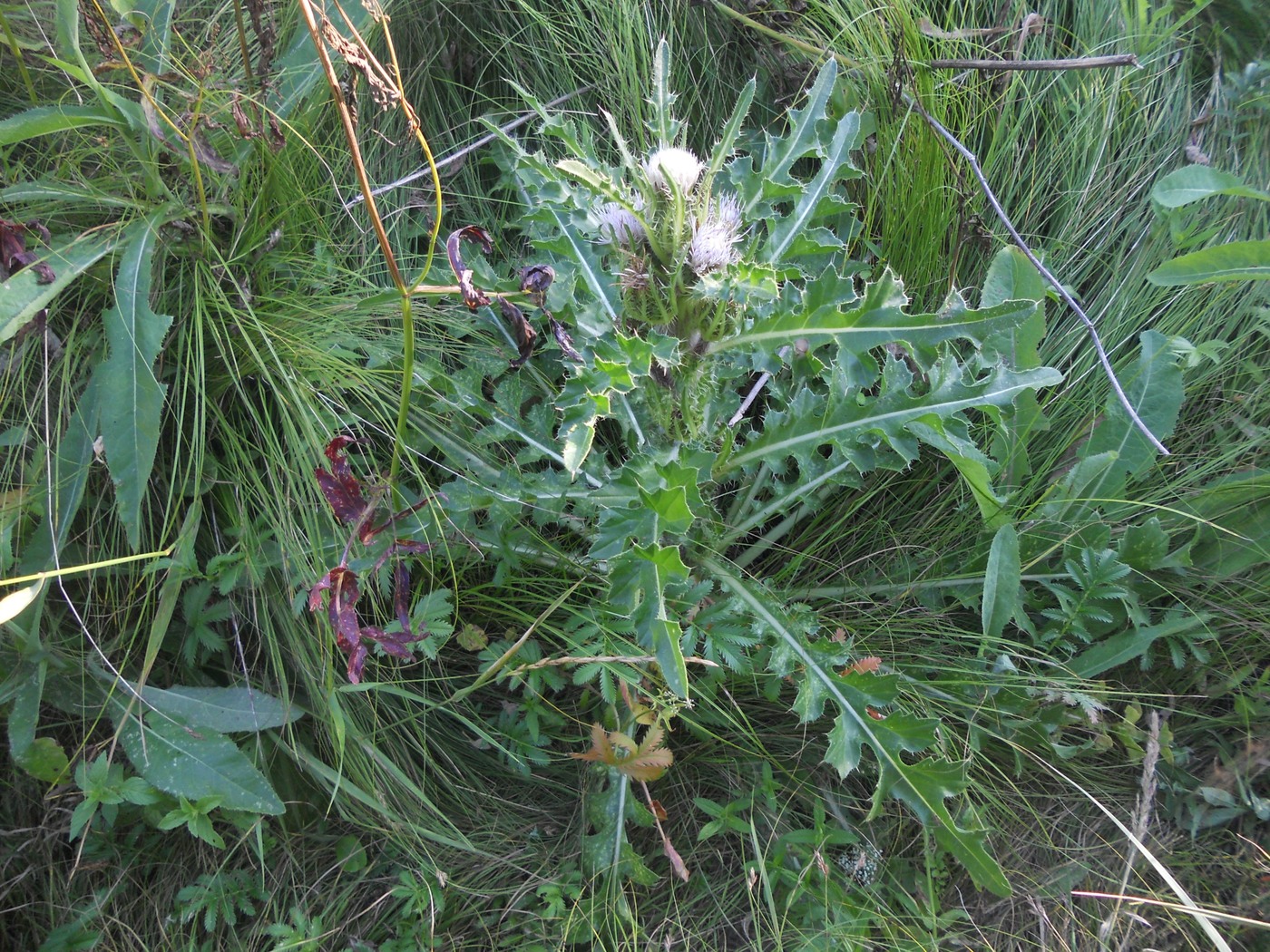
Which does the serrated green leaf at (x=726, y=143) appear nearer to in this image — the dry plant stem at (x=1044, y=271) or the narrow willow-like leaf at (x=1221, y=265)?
the dry plant stem at (x=1044, y=271)

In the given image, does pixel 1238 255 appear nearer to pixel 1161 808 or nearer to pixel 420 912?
pixel 1161 808

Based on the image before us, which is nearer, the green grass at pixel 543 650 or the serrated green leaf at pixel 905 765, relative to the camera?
the serrated green leaf at pixel 905 765

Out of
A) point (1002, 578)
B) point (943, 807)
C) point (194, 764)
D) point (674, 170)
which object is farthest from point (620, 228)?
point (194, 764)

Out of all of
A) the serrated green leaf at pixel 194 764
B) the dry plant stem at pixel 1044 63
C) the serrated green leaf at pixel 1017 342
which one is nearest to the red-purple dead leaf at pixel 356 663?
the serrated green leaf at pixel 194 764

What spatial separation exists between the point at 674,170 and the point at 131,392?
1067 millimetres

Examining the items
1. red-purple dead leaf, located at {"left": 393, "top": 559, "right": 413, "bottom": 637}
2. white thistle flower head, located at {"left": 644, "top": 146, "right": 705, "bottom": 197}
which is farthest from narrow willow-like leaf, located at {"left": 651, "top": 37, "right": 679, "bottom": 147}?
red-purple dead leaf, located at {"left": 393, "top": 559, "right": 413, "bottom": 637}

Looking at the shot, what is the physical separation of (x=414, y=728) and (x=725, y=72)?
1.81 meters

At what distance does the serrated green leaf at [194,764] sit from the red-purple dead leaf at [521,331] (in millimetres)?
928

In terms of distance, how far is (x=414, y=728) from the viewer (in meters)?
1.79

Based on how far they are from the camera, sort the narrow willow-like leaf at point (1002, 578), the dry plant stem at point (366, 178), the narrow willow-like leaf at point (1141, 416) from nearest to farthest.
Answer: the dry plant stem at point (366, 178) < the narrow willow-like leaf at point (1002, 578) < the narrow willow-like leaf at point (1141, 416)

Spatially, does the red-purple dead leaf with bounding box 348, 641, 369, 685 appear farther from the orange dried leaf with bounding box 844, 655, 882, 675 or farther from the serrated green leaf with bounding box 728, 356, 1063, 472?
the orange dried leaf with bounding box 844, 655, 882, 675

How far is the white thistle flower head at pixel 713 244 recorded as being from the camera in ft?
5.13

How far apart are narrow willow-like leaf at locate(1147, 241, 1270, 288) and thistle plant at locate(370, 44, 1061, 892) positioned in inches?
13.1

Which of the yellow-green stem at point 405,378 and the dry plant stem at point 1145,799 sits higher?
the yellow-green stem at point 405,378
